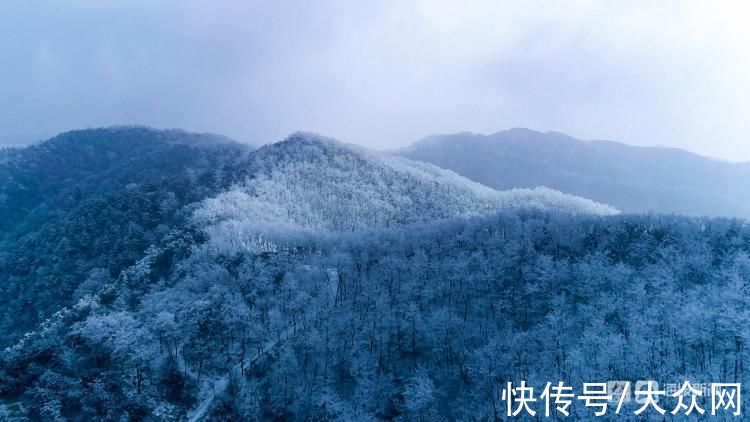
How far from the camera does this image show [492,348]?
87.1 metres

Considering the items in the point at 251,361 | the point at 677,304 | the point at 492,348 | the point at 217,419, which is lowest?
the point at 217,419

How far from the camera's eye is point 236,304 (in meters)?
110

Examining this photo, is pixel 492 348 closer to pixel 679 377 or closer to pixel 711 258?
pixel 679 377

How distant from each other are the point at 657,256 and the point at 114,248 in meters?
176

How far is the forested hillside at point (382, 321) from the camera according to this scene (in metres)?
79.1

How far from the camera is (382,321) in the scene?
104m

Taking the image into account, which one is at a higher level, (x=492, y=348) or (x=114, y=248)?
(x=114, y=248)

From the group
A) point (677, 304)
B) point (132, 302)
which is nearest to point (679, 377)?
point (677, 304)

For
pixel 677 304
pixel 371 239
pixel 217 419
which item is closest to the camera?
pixel 677 304

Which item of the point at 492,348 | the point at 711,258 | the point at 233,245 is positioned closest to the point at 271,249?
the point at 233,245

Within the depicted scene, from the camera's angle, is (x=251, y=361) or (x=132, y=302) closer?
(x=251, y=361)

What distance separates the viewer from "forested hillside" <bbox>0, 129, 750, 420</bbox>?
79.1 meters

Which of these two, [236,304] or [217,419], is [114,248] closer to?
[236,304]

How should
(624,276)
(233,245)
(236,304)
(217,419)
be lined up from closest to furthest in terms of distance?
(217,419) < (624,276) < (236,304) < (233,245)
